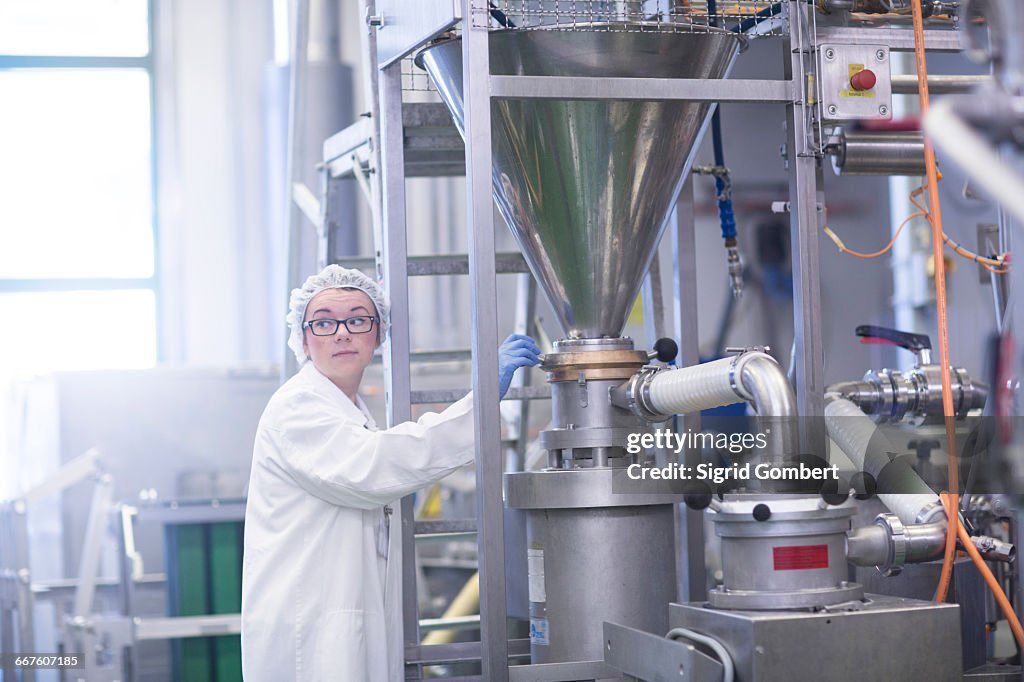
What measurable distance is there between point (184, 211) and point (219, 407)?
1.22 meters

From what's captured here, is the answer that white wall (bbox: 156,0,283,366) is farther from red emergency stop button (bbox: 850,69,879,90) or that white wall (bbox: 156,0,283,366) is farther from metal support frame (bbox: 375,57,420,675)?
red emergency stop button (bbox: 850,69,879,90)

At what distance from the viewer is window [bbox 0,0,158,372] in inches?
185

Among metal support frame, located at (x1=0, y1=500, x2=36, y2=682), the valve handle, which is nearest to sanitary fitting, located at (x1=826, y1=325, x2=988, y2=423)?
the valve handle

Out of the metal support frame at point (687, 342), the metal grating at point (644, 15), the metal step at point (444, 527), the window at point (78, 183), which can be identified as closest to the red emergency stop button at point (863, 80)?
the metal grating at point (644, 15)

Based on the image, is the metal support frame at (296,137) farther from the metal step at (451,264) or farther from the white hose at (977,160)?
the white hose at (977,160)

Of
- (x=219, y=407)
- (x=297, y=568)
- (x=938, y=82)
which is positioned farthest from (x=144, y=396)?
(x=938, y=82)

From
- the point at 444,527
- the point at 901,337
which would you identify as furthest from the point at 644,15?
the point at 444,527

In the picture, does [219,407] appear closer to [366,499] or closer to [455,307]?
[455,307]

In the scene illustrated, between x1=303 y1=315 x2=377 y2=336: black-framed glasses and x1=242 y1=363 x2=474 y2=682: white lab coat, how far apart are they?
0.11m

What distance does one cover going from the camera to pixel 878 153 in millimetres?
1917

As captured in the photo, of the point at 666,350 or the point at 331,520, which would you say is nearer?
the point at 666,350

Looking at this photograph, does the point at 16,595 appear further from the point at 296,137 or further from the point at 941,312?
the point at 941,312

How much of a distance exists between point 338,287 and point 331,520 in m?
0.42

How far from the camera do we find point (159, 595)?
363cm
